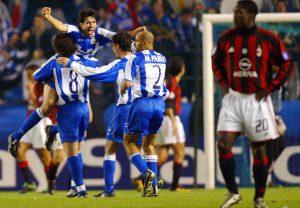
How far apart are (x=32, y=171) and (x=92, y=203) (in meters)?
6.34

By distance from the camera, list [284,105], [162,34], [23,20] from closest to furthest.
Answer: [284,105] < [162,34] < [23,20]

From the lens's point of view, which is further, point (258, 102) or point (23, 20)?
point (23, 20)

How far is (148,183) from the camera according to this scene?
12.3 metres

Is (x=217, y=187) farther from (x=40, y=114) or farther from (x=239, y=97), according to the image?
(x=239, y=97)

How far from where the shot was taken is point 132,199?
12.3 meters

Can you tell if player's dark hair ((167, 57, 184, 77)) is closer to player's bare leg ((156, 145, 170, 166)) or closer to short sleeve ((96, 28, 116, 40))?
player's bare leg ((156, 145, 170, 166))

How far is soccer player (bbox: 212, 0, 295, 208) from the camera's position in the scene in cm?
960

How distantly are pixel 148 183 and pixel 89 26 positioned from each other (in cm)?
211

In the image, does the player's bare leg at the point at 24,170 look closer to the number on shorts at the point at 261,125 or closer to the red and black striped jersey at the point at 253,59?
the red and black striped jersey at the point at 253,59

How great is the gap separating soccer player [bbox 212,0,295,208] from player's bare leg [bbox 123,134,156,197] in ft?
8.59

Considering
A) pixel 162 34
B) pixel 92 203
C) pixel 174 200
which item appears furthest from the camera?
pixel 162 34

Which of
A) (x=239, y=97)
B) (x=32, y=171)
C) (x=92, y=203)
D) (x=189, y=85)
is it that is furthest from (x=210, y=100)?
(x=239, y=97)

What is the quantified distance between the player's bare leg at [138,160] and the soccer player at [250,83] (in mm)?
2619

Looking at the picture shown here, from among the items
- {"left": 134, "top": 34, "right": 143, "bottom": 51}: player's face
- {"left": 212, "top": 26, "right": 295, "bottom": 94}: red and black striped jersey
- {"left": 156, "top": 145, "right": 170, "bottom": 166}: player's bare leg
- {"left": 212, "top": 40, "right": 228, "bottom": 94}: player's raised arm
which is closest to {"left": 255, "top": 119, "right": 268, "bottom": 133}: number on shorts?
{"left": 212, "top": 26, "right": 295, "bottom": 94}: red and black striped jersey
